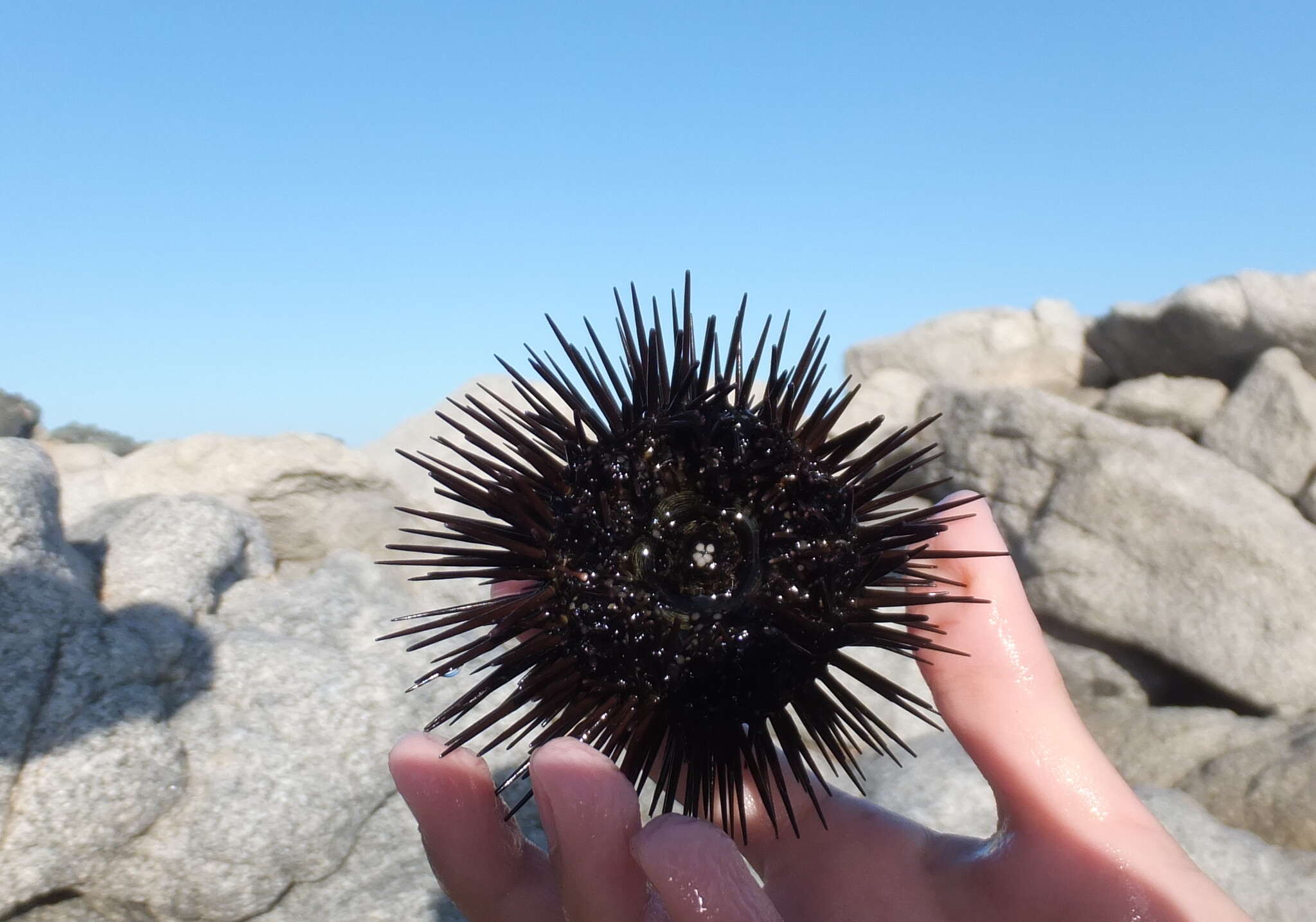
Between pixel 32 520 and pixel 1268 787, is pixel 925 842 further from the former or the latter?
pixel 32 520

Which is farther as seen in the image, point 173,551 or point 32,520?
point 173,551

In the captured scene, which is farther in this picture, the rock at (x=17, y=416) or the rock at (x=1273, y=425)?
the rock at (x=17, y=416)

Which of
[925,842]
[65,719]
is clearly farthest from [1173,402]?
[65,719]

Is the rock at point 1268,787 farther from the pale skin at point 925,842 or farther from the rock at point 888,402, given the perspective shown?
the rock at point 888,402

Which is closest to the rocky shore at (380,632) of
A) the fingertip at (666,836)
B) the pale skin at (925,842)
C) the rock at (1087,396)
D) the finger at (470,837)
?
the rock at (1087,396)

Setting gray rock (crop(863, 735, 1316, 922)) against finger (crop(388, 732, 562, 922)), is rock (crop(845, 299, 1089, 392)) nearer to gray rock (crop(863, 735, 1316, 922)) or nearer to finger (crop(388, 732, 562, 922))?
gray rock (crop(863, 735, 1316, 922))

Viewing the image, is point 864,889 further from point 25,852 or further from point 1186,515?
point 1186,515
